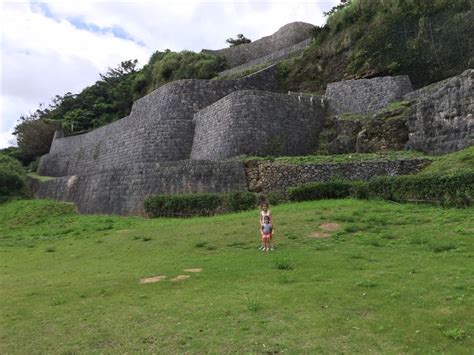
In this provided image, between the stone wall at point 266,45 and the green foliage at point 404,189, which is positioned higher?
the stone wall at point 266,45

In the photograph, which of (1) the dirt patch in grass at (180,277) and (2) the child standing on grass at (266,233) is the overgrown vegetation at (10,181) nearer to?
(2) the child standing on grass at (266,233)

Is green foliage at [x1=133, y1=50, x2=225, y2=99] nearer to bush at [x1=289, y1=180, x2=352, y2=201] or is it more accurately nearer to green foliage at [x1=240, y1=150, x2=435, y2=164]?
green foliage at [x1=240, y1=150, x2=435, y2=164]

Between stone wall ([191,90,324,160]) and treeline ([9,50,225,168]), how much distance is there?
18.0 meters

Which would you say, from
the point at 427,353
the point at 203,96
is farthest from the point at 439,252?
the point at 203,96

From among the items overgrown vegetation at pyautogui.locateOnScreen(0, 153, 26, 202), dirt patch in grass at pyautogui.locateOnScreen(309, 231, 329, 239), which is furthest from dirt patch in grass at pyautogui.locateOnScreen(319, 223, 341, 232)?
overgrown vegetation at pyautogui.locateOnScreen(0, 153, 26, 202)

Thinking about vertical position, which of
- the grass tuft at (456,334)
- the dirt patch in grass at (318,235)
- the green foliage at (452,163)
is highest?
the green foliage at (452,163)

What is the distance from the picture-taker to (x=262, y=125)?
24016 mm

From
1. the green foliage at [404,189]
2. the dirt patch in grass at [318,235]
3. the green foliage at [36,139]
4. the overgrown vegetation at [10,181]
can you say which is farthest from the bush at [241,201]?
the green foliage at [36,139]

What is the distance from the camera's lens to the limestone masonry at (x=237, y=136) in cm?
1903

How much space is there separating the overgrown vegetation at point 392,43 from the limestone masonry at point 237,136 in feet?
6.36

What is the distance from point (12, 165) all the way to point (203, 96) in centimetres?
1507

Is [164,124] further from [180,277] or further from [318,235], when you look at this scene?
[180,277]

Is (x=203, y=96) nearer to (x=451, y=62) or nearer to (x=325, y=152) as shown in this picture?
(x=325, y=152)

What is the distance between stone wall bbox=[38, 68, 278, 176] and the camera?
92.9 feet
